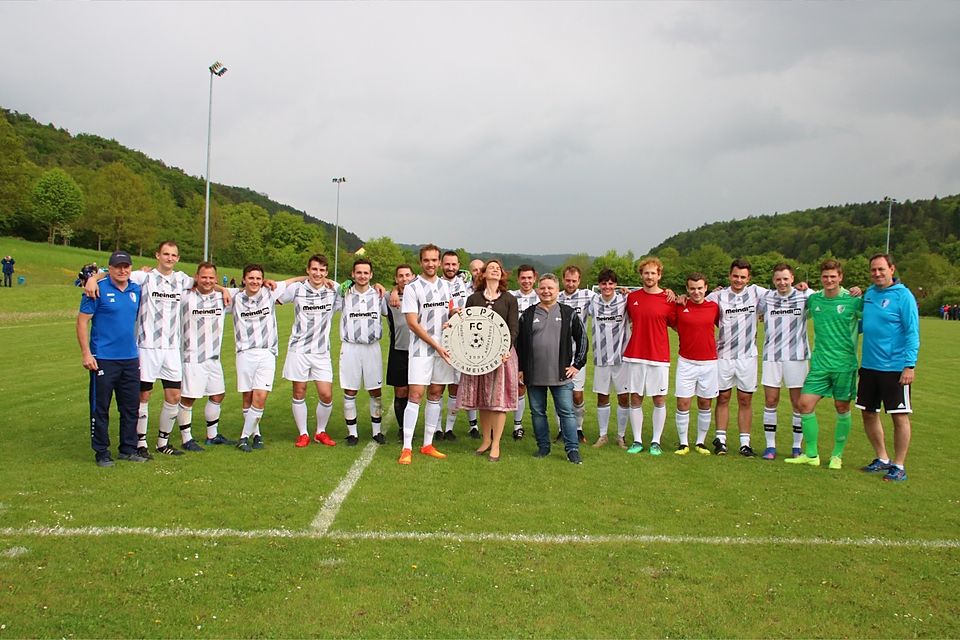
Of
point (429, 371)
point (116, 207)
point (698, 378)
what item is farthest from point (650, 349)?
point (116, 207)

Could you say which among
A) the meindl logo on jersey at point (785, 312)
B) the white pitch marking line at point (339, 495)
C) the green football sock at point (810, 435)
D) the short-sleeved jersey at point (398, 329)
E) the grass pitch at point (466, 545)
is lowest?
the white pitch marking line at point (339, 495)

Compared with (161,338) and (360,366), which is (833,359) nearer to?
(360,366)

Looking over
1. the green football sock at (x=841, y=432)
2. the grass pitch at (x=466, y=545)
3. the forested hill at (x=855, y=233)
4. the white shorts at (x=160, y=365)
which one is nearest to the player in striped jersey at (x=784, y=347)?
the green football sock at (x=841, y=432)

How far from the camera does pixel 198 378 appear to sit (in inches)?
262

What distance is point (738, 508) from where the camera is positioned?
5152mm

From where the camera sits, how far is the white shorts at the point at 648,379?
7027 millimetres

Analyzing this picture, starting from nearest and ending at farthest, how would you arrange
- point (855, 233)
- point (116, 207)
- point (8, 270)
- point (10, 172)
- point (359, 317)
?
point (359, 317), point (8, 270), point (10, 172), point (116, 207), point (855, 233)

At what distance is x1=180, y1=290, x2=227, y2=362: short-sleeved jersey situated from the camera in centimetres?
666

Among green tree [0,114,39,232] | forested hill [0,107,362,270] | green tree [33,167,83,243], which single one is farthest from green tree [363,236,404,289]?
green tree [0,114,39,232]

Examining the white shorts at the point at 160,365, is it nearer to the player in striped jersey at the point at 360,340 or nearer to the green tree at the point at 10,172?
the player in striped jersey at the point at 360,340

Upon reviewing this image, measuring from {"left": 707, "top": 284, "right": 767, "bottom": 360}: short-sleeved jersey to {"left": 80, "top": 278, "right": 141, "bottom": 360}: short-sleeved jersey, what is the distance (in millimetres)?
6000

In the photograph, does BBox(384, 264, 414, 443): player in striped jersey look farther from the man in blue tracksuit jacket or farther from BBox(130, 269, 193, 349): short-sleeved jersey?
the man in blue tracksuit jacket

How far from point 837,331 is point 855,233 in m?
123

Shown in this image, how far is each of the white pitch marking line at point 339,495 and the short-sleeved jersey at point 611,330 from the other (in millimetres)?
2833
